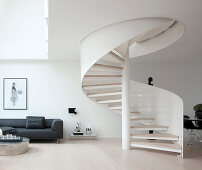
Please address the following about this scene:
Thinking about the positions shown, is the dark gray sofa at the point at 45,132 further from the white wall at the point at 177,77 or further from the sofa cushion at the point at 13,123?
the white wall at the point at 177,77

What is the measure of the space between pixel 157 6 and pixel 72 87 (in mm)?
5664

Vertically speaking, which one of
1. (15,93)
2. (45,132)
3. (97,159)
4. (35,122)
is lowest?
(97,159)

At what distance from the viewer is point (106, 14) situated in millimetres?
4973

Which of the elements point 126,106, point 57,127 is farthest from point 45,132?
point 126,106

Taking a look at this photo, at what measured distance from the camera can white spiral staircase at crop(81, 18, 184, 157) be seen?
5.78m

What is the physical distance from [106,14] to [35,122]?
505cm

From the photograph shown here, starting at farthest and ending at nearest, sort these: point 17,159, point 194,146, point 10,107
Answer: point 10,107 → point 194,146 → point 17,159

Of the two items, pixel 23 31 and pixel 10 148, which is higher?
pixel 23 31

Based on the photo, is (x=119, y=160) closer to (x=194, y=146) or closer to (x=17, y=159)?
(x=17, y=159)

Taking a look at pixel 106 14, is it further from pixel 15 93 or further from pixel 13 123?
pixel 15 93

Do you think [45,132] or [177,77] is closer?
[45,132]

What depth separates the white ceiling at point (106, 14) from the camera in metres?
4.43

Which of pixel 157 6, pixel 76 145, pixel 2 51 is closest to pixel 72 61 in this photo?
pixel 2 51

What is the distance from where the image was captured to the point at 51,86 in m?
9.65
